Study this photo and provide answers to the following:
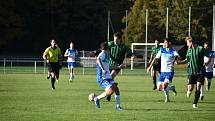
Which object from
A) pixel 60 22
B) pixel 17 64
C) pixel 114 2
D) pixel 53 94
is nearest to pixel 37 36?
pixel 60 22

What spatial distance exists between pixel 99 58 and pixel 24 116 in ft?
11.2

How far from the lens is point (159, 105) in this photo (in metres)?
20.5

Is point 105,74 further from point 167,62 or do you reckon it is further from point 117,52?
point 167,62

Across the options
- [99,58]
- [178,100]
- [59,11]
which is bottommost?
[178,100]

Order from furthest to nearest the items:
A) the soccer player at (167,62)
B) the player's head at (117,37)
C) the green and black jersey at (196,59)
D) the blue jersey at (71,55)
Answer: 1. the blue jersey at (71,55)
2. the soccer player at (167,62)
3. the player's head at (117,37)
4. the green and black jersey at (196,59)

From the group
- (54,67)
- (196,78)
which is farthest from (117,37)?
(54,67)

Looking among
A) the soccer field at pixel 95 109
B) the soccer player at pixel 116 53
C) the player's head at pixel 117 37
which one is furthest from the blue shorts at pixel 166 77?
the player's head at pixel 117 37

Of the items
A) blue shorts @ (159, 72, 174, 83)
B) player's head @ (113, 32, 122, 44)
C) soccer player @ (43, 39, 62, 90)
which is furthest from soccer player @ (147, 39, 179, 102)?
soccer player @ (43, 39, 62, 90)

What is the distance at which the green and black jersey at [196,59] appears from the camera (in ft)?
66.1

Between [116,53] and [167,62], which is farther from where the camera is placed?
[167,62]

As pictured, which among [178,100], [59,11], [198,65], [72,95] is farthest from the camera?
[59,11]

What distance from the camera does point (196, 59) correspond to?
66.0 feet

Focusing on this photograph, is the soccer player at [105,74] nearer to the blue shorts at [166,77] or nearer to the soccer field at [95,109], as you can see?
the soccer field at [95,109]

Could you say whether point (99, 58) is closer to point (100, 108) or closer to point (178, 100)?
point (100, 108)
